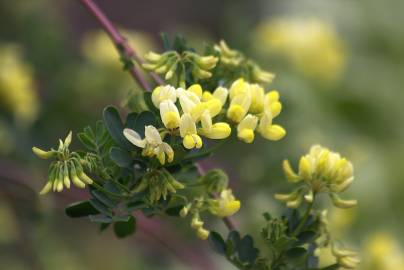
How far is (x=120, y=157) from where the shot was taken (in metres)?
0.66

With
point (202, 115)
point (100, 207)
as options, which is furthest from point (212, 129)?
point (100, 207)

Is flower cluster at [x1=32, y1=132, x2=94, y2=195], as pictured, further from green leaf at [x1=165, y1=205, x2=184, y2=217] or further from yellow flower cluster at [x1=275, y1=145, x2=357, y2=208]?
yellow flower cluster at [x1=275, y1=145, x2=357, y2=208]

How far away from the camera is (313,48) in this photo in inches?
65.2

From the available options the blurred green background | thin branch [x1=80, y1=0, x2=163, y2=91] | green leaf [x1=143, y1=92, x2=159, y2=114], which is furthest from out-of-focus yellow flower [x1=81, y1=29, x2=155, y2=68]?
green leaf [x1=143, y1=92, x2=159, y2=114]

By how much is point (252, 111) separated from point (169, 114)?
0.11 m

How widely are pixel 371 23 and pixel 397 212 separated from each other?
0.71 meters

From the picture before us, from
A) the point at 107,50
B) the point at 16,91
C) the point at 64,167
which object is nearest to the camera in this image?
the point at 64,167

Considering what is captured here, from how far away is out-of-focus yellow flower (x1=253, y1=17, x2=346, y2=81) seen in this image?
163cm

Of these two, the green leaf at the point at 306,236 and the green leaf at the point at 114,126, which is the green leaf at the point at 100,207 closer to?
the green leaf at the point at 114,126

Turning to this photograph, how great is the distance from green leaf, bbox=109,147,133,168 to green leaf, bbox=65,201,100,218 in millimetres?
50

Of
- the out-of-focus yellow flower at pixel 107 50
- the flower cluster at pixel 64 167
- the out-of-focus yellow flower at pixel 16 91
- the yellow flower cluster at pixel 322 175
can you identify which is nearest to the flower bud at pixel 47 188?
the flower cluster at pixel 64 167

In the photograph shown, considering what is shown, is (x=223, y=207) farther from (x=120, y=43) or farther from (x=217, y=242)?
(x=120, y=43)

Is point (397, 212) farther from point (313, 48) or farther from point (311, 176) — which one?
point (311, 176)

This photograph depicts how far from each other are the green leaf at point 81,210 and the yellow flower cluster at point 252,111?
148 mm
